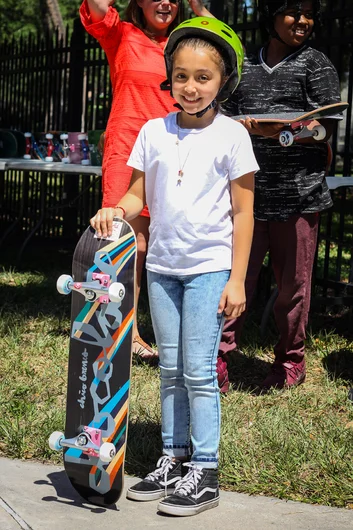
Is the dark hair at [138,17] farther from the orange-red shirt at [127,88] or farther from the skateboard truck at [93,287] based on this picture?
the skateboard truck at [93,287]

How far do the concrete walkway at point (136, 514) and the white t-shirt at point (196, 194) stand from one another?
0.88 metres

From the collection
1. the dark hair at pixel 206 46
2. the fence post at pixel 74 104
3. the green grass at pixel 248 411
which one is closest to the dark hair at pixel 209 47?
the dark hair at pixel 206 46

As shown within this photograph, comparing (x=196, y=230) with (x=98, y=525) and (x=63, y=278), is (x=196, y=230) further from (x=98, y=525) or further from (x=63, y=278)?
(x=98, y=525)

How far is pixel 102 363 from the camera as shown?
10.2 feet

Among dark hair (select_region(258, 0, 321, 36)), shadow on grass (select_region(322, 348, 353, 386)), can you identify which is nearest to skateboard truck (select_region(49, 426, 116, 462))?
shadow on grass (select_region(322, 348, 353, 386))

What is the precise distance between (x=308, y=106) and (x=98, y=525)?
7.57 feet

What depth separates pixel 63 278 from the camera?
309 cm

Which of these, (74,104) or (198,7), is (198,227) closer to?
(198,7)

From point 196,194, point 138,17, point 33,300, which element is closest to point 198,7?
point 138,17

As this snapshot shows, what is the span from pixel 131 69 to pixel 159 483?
229 centimetres

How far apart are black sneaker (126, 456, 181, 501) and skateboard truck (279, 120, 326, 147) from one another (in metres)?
1.59

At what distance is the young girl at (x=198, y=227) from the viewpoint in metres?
3.13

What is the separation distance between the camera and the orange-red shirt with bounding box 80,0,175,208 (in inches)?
179

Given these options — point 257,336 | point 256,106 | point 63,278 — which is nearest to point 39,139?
point 257,336
